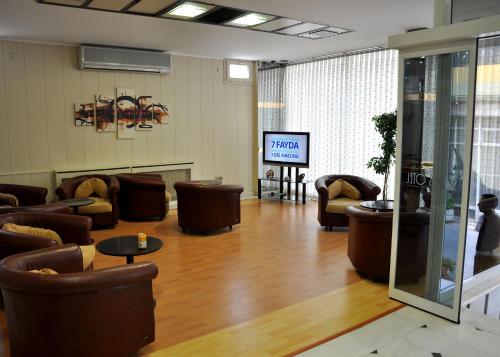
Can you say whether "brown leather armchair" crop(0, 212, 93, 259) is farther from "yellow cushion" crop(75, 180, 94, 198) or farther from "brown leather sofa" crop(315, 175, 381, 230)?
"brown leather sofa" crop(315, 175, 381, 230)

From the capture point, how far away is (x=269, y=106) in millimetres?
9836

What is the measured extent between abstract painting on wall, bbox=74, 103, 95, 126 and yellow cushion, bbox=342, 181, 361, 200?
4321mm

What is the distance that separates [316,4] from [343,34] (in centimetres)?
177

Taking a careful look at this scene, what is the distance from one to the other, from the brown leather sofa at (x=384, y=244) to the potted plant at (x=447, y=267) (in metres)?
0.17

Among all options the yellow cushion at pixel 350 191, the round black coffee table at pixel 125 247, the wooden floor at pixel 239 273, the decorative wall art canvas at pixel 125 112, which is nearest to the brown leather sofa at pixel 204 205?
the wooden floor at pixel 239 273

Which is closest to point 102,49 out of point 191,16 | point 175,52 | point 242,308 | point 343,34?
point 175,52

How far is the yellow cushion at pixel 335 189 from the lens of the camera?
6.93 meters

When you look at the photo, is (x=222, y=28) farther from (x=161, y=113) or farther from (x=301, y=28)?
(x=161, y=113)

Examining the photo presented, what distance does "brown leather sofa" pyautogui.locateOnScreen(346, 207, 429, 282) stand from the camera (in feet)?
12.9

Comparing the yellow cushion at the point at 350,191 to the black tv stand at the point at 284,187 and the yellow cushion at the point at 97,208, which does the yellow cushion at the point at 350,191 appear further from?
the yellow cushion at the point at 97,208

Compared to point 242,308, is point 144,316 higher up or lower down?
higher up

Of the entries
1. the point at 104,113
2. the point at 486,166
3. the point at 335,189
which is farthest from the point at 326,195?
the point at 104,113

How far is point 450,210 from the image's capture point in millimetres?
3670

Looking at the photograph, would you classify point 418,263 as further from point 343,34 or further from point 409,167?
point 343,34
